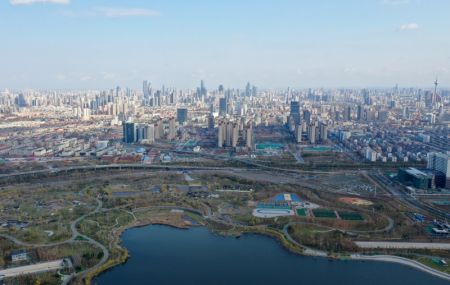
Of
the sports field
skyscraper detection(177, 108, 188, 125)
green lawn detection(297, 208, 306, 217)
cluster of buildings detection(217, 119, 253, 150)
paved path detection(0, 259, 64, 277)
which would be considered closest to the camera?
paved path detection(0, 259, 64, 277)

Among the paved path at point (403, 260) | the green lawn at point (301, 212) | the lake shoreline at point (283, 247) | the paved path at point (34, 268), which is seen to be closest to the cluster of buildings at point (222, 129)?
the green lawn at point (301, 212)

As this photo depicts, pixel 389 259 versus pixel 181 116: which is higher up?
pixel 181 116

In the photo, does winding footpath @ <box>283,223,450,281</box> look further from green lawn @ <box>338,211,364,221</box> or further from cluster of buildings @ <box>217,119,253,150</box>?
cluster of buildings @ <box>217,119,253,150</box>

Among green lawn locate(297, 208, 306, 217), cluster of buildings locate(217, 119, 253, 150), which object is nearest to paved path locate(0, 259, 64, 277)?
green lawn locate(297, 208, 306, 217)

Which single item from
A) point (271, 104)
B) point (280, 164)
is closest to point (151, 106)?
point (271, 104)

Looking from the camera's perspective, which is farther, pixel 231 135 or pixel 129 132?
pixel 129 132

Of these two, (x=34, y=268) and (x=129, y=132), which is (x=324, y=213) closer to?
(x=34, y=268)

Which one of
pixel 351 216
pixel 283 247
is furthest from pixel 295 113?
pixel 283 247

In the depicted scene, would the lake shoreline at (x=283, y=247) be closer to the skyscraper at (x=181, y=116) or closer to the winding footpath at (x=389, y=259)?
the winding footpath at (x=389, y=259)
